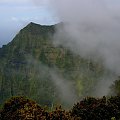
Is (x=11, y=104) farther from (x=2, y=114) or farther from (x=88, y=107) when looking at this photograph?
(x=88, y=107)

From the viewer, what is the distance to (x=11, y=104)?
224ft

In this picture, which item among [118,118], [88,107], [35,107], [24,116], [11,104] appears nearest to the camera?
[24,116]

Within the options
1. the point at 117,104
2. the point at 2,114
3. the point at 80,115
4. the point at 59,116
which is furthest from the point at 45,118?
the point at 117,104

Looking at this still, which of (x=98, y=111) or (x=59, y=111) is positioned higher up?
(x=59, y=111)

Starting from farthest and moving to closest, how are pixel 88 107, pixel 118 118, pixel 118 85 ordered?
pixel 118 85 < pixel 88 107 < pixel 118 118

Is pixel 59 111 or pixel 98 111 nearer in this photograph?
pixel 59 111

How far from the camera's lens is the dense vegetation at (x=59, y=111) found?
60.5m

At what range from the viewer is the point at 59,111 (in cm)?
6159

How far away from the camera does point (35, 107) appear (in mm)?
63719

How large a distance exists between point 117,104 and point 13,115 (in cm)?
2648

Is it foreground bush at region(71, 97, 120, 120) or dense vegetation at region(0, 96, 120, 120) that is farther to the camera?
foreground bush at region(71, 97, 120, 120)

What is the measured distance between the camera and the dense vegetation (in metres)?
60.5

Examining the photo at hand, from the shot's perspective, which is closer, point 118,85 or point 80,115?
point 80,115

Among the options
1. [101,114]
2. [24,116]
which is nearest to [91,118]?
[101,114]
